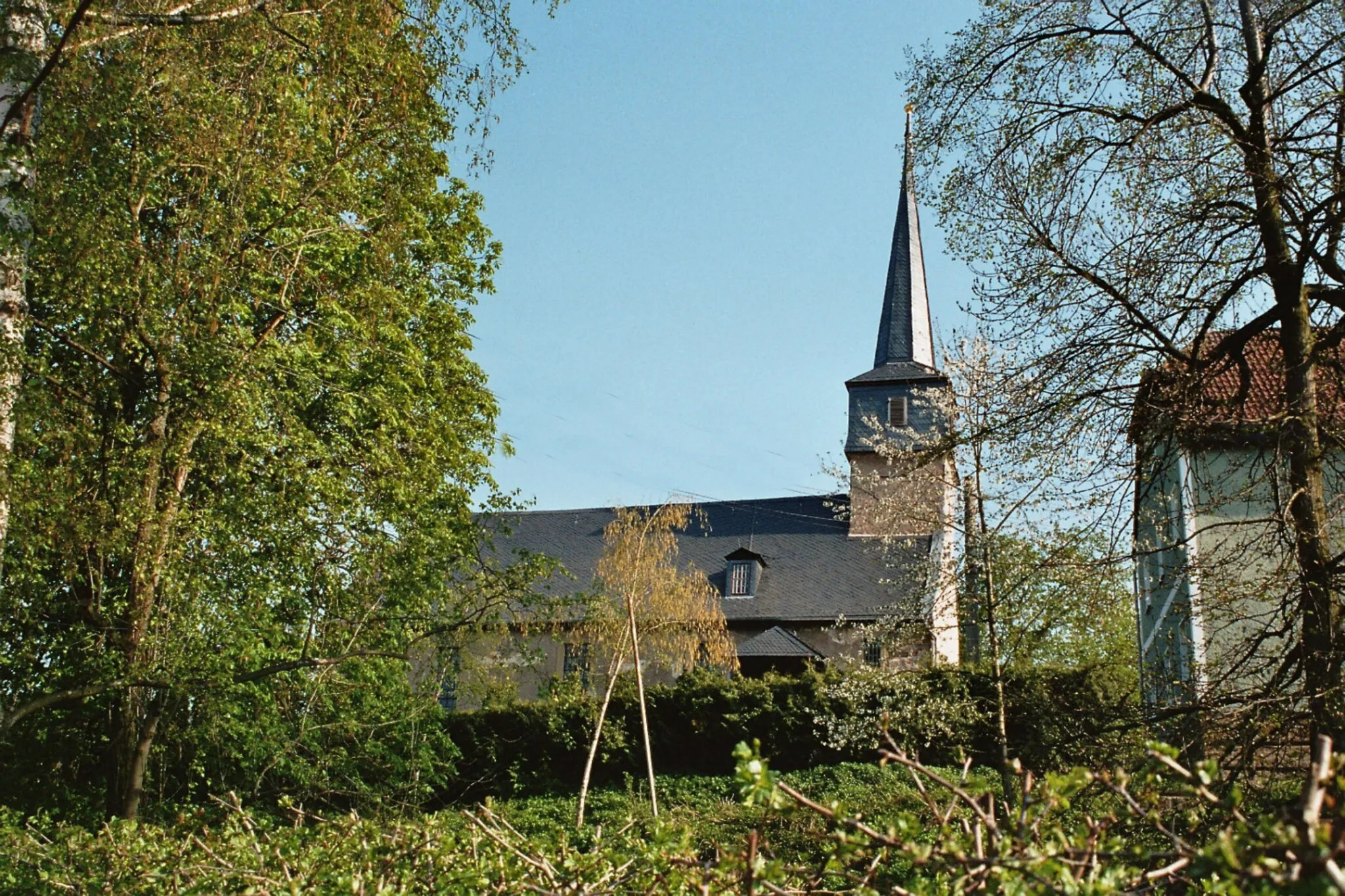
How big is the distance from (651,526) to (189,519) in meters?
12.0

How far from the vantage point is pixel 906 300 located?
104 feet

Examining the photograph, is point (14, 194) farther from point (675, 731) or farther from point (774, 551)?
point (774, 551)

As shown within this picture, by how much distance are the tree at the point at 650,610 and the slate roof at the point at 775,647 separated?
18.4 ft

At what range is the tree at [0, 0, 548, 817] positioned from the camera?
7605 mm

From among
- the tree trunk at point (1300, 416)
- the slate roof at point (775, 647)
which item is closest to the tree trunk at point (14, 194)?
the tree trunk at point (1300, 416)

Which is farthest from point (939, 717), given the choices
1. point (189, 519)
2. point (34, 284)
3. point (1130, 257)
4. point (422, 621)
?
point (34, 284)

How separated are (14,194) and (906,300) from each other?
27.6 metres

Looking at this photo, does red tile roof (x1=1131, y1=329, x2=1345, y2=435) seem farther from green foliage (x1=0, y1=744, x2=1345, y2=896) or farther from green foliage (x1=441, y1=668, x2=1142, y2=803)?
green foliage (x1=441, y1=668, x2=1142, y2=803)

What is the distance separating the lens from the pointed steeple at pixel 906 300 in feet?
103

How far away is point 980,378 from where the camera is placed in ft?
28.1

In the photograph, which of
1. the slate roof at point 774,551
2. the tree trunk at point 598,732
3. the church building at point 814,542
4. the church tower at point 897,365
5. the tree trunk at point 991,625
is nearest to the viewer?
the tree trunk at point 991,625

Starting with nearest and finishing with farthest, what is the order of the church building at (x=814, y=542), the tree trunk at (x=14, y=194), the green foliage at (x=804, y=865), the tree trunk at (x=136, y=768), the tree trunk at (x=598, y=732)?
the green foliage at (x=804, y=865) → the tree trunk at (x=14, y=194) → the tree trunk at (x=136, y=768) → the tree trunk at (x=598, y=732) → the church building at (x=814, y=542)

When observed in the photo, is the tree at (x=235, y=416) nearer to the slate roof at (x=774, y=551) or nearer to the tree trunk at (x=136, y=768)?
the tree trunk at (x=136, y=768)

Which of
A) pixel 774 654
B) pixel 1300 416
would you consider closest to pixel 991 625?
pixel 1300 416
